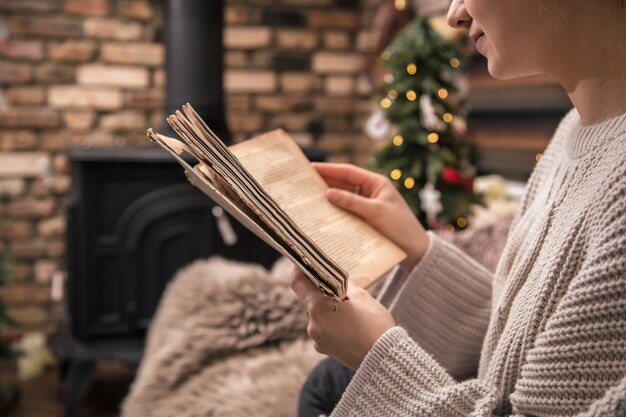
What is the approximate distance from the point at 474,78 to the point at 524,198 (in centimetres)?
163

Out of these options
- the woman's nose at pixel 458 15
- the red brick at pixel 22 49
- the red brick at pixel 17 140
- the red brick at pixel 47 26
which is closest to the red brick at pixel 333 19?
the red brick at pixel 47 26

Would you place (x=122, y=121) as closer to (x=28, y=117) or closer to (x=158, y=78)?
(x=158, y=78)

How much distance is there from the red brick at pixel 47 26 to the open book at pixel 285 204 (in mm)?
2326

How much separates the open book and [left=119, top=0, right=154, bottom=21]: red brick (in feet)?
7.67

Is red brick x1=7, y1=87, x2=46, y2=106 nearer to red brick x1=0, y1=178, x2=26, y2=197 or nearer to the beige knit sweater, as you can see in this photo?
red brick x1=0, y1=178, x2=26, y2=197

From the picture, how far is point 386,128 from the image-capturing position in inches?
91.0

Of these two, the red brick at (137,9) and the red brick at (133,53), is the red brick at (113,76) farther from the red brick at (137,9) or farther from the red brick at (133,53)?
the red brick at (137,9)

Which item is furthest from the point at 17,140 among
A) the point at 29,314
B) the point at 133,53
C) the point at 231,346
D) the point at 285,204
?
the point at 285,204

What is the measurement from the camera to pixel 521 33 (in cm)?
76

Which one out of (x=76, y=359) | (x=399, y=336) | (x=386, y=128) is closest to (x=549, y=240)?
(x=399, y=336)

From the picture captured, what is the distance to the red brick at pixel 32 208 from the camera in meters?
3.02

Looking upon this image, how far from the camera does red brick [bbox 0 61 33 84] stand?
2947 millimetres

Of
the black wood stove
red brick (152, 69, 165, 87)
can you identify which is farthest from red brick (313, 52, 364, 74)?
the black wood stove

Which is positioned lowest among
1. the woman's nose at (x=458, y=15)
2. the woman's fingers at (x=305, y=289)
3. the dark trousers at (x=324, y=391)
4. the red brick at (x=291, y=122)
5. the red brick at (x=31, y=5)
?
the dark trousers at (x=324, y=391)
